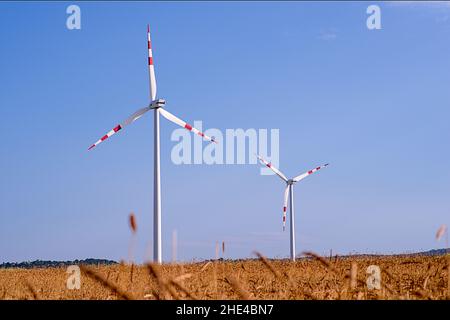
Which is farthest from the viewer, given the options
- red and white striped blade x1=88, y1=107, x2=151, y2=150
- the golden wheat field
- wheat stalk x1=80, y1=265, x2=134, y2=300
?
red and white striped blade x1=88, y1=107, x2=151, y2=150

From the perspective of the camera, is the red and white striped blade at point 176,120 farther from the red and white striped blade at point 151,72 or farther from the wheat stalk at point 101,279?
the wheat stalk at point 101,279

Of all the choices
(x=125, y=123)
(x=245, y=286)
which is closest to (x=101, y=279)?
(x=245, y=286)

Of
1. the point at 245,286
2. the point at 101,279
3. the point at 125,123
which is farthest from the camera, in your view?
the point at 125,123

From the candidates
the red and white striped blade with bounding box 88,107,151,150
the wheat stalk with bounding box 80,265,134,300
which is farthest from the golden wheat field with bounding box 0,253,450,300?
the red and white striped blade with bounding box 88,107,151,150

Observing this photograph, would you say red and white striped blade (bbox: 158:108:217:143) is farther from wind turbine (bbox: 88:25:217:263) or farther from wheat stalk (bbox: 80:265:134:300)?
wheat stalk (bbox: 80:265:134:300)

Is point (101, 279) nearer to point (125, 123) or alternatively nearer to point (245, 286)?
point (245, 286)

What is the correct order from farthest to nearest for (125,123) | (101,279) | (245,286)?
1. (125,123)
2. (245,286)
3. (101,279)

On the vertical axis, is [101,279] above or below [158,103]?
below

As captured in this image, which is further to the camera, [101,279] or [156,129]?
[156,129]

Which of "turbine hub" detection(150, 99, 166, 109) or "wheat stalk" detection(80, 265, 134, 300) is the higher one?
"turbine hub" detection(150, 99, 166, 109)

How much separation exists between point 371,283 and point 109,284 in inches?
191

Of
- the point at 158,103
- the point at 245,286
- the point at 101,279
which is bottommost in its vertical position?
the point at 245,286
